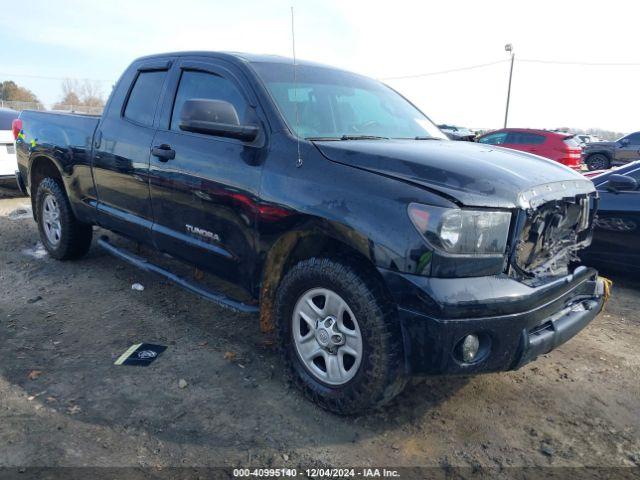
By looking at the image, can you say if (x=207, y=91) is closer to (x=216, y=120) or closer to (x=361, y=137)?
(x=216, y=120)

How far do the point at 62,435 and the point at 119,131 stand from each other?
8.08 ft

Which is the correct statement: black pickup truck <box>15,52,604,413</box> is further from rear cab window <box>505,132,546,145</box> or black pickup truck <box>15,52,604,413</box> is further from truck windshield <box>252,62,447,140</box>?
rear cab window <box>505,132,546,145</box>

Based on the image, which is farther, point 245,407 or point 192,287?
point 192,287

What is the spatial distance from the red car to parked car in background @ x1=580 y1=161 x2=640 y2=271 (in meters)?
9.35

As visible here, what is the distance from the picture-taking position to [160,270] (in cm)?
385

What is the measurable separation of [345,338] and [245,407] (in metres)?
0.72

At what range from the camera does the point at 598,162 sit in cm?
2003

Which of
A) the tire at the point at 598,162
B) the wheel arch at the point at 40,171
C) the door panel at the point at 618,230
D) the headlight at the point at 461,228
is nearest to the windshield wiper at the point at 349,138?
the headlight at the point at 461,228

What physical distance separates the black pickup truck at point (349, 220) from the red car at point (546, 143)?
1142 centimetres

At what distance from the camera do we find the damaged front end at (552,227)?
2.51 m

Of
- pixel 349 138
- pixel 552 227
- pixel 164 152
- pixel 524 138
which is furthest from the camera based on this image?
pixel 524 138

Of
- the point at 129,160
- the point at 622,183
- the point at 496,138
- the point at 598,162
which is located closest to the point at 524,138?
the point at 496,138

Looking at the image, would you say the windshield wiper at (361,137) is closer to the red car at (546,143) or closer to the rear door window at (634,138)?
the red car at (546,143)

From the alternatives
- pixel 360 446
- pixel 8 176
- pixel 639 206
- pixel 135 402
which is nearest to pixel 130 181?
pixel 135 402
